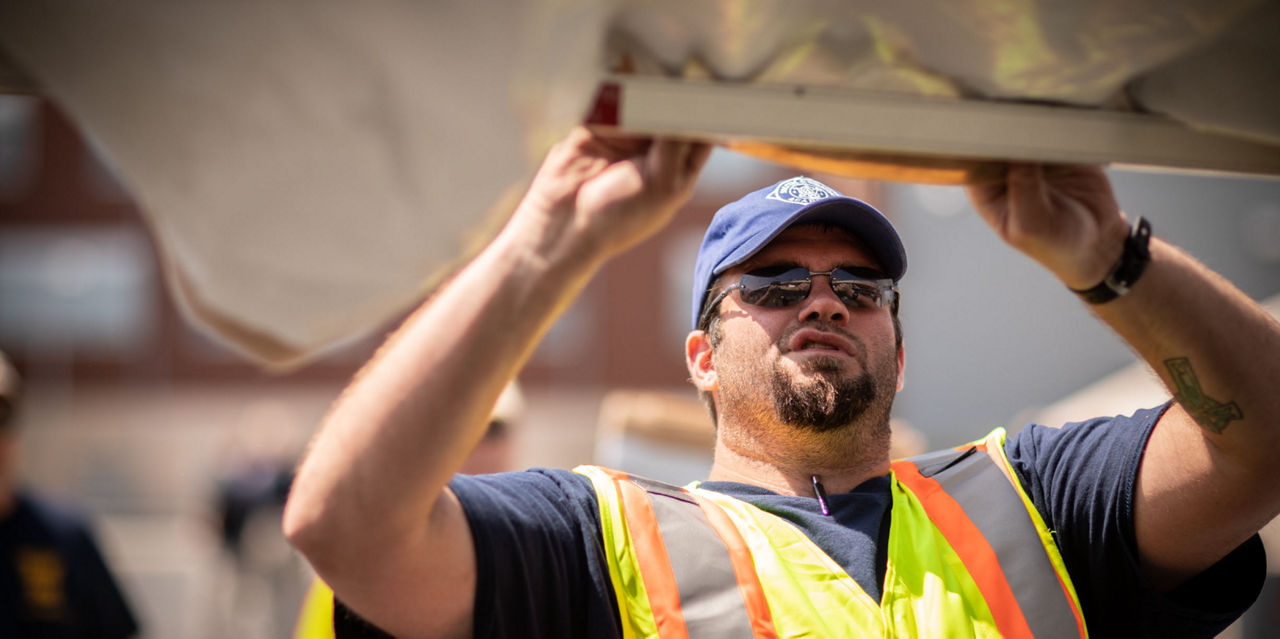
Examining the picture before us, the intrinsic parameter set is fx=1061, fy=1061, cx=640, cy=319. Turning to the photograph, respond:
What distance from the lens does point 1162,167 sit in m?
1.54

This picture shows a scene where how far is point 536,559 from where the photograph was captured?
77.1 inches

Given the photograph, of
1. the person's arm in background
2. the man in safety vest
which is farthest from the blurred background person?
the person's arm in background

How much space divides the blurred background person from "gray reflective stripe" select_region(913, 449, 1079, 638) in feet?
10.9

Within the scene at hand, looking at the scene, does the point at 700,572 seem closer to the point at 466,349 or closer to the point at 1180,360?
the point at 466,349

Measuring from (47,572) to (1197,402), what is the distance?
4011mm

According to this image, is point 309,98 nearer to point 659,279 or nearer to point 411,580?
point 411,580

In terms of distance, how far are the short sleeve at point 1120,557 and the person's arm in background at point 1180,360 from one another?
37 millimetres

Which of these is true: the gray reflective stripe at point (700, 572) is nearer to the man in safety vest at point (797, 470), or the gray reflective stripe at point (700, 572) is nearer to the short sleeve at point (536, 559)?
the man in safety vest at point (797, 470)

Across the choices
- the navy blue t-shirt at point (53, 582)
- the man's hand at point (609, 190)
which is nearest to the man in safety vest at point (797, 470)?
the man's hand at point (609, 190)

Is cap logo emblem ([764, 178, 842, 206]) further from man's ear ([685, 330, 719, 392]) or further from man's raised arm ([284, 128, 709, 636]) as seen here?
man's raised arm ([284, 128, 709, 636])

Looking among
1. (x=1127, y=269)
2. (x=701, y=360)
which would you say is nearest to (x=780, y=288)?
(x=701, y=360)

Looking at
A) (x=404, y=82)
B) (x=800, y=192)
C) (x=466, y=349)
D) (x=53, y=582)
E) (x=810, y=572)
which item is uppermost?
(x=404, y=82)

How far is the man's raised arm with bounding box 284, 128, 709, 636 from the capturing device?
156 cm

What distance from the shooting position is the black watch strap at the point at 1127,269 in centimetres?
180
